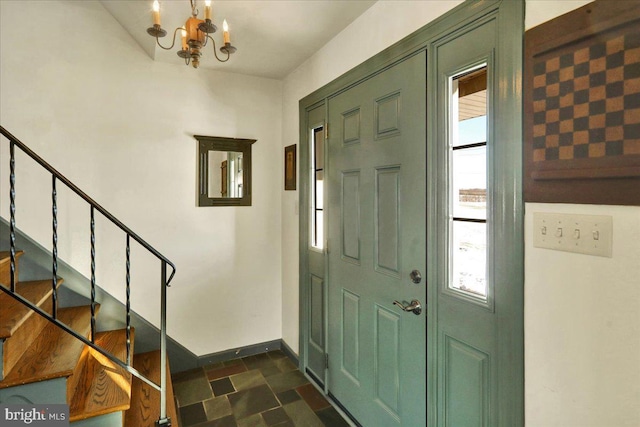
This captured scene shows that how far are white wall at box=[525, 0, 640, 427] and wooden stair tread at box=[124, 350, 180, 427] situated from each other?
195 centimetres

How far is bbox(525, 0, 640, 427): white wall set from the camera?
0.88 meters

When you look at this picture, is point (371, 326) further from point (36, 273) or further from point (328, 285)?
point (36, 273)

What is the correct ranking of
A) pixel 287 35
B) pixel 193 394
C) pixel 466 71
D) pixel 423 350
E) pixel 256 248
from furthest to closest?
pixel 256 248, pixel 193 394, pixel 287 35, pixel 423 350, pixel 466 71

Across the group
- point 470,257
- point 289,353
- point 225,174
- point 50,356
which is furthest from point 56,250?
point 470,257

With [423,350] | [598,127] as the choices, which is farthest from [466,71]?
[423,350]

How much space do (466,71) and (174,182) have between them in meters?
2.27

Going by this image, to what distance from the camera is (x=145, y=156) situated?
2.62 m

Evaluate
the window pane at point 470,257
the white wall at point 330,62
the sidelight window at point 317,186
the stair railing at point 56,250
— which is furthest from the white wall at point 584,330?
the stair railing at point 56,250

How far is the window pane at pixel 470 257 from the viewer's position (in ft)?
4.30

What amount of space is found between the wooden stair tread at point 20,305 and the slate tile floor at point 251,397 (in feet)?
3.66

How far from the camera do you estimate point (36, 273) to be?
2.31 m

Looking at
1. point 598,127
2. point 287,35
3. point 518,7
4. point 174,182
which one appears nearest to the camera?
point 598,127

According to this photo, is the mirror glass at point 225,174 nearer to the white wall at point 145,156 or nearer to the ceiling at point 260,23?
the white wall at point 145,156

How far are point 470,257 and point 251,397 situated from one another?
6.21 ft
